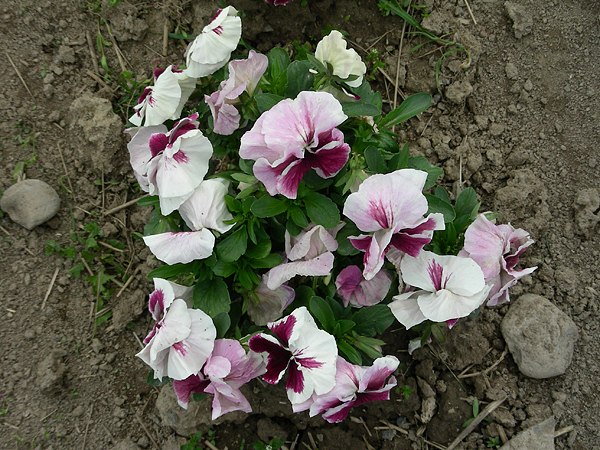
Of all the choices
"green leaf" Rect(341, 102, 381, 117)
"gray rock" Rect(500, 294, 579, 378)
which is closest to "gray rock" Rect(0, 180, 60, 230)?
"green leaf" Rect(341, 102, 381, 117)

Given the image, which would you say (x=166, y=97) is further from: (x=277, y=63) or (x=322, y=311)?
(x=322, y=311)

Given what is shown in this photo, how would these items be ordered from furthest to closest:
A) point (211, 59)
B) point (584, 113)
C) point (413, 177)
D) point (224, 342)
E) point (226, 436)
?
point (584, 113) < point (226, 436) < point (211, 59) < point (224, 342) < point (413, 177)

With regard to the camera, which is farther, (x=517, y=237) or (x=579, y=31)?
(x=579, y=31)

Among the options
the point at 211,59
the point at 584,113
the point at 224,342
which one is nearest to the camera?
the point at 224,342

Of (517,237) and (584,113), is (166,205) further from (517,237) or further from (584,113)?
(584,113)

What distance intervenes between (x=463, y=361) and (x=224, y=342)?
1.26 metres

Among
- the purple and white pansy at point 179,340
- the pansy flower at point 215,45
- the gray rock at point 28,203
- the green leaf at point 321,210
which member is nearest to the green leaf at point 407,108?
the green leaf at point 321,210

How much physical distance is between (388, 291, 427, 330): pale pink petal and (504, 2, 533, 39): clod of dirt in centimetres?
168

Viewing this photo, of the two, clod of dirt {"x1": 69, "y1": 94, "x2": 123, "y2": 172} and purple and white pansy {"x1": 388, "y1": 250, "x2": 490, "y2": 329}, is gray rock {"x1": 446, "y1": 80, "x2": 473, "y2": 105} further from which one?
clod of dirt {"x1": 69, "y1": 94, "x2": 123, "y2": 172}

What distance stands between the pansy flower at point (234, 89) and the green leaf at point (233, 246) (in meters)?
0.39

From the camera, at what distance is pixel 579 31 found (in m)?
2.60

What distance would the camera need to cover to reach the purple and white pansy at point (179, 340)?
165cm

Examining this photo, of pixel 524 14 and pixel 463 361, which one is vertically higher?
pixel 524 14

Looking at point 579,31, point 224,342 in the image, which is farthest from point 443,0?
point 224,342
